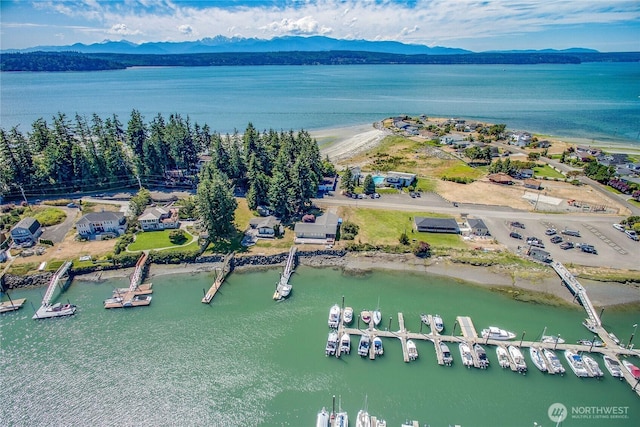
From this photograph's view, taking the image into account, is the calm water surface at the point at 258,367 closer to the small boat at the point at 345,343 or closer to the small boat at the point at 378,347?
the small boat at the point at 378,347

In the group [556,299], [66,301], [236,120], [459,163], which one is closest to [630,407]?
[556,299]

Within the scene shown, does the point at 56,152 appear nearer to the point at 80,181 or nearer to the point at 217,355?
the point at 80,181

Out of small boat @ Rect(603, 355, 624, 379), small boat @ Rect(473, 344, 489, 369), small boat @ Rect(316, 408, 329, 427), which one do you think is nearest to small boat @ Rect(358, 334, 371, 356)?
small boat @ Rect(316, 408, 329, 427)

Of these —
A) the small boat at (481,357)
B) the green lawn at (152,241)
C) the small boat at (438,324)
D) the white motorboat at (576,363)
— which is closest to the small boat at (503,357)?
the small boat at (481,357)

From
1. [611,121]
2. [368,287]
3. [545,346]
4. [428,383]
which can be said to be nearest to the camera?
[428,383]

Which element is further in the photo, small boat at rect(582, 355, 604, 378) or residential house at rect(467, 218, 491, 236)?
residential house at rect(467, 218, 491, 236)

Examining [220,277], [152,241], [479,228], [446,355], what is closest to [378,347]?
[446,355]

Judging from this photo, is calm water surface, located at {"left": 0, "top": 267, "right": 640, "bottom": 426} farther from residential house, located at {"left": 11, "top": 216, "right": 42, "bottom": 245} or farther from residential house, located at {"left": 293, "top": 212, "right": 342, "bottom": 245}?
residential house, located at {"left": 11, "top": 216, "right": 42, "bottom": 245}
